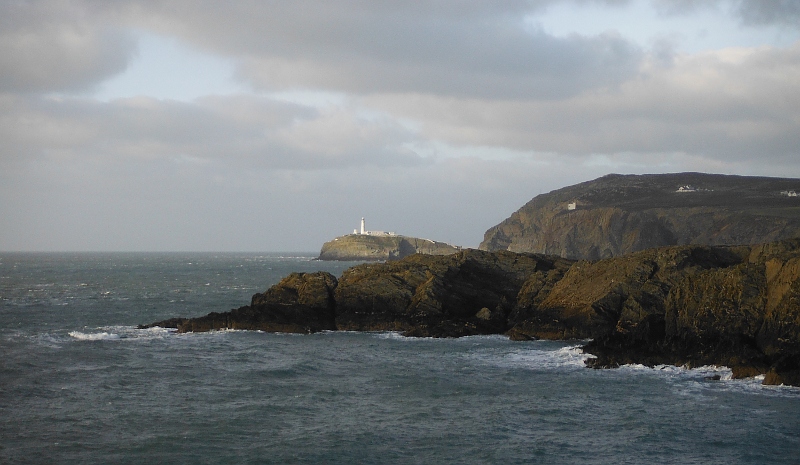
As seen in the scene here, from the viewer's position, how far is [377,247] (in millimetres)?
174750

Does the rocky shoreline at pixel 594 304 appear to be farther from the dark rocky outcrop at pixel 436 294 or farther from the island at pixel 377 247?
the island at pixel 377 247

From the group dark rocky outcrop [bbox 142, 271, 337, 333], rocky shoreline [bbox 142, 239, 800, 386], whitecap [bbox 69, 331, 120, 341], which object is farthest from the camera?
dark rocky outcrop [bbox 142, 271, 337, 333]

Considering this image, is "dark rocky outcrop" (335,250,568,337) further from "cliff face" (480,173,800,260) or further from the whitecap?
"cliff face" (480,173,800,260)

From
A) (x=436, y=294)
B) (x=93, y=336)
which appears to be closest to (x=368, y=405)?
(x=436, y=294)

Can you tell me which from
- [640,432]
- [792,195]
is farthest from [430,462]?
[792,195]

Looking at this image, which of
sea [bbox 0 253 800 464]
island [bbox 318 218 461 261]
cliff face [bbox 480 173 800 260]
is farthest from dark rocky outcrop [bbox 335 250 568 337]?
island [bbox 318 218 461 261]

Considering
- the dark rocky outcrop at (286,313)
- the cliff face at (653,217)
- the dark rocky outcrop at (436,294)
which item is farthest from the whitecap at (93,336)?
the cliff face at (653,217)

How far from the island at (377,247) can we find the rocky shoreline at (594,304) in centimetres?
12041

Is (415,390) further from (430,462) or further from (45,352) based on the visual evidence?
(45,352)

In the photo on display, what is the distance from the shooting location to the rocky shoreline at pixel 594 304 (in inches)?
1061

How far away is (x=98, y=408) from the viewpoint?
21.3 metres

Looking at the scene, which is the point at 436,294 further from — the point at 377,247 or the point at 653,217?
the point at 377,247

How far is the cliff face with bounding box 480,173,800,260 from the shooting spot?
87.4 m

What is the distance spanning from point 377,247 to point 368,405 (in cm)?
15280
